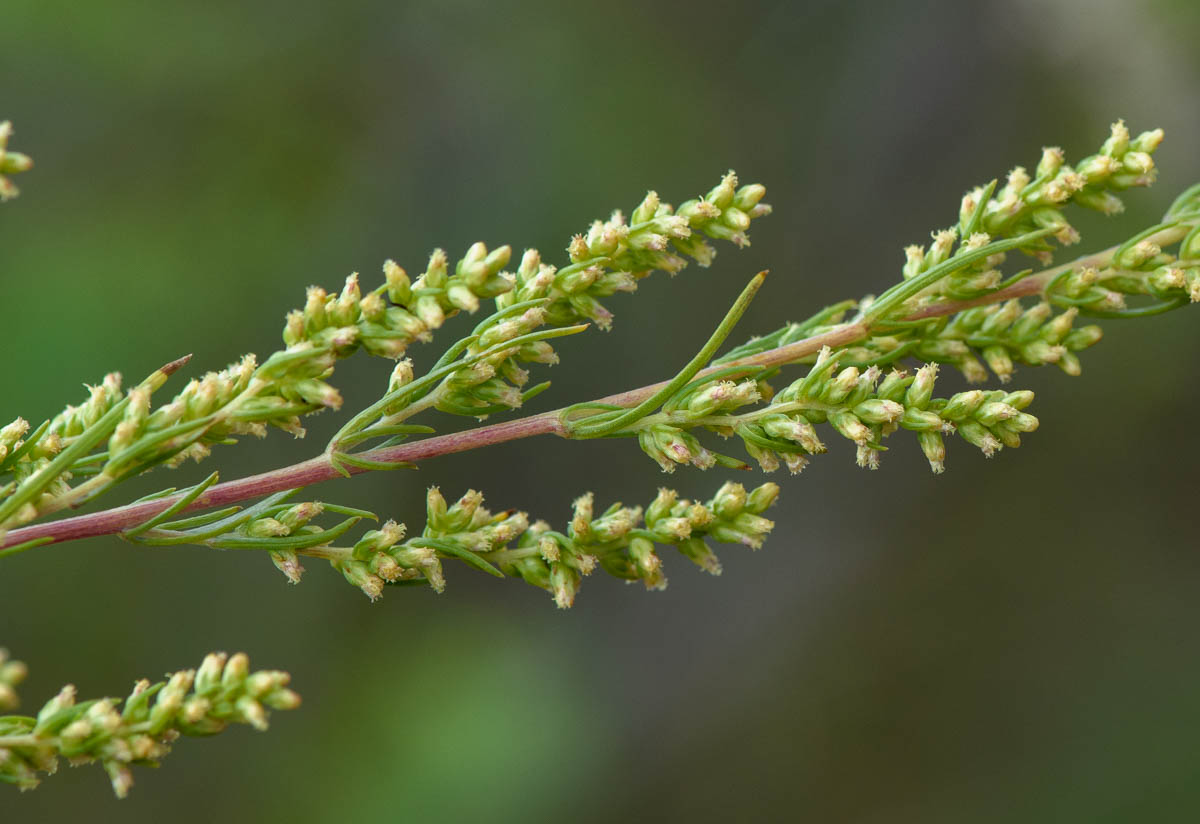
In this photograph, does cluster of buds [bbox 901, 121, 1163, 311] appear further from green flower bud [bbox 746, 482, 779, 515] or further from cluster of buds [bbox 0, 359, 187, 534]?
cluster of buds [bbox 0, 359, 187, 534]

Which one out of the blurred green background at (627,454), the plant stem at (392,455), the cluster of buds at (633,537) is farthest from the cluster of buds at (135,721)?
the blurred green background at (627,454)

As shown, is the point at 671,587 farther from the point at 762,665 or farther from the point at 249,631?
the point at 249,631

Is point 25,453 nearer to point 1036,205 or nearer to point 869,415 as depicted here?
point 869,415

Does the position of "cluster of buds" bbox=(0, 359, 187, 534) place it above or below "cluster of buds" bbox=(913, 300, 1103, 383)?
above

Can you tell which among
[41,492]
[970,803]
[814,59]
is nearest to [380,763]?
[970,803]

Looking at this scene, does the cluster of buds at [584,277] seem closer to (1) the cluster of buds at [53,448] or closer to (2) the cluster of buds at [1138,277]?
(1) the cluster of buds at [53,448]

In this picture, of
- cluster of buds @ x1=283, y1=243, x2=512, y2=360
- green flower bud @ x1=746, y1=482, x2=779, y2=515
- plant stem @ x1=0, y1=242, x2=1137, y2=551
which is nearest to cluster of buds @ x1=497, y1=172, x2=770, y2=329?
cluster of buds @ x1=283, y1=243, x2=512, y2=360

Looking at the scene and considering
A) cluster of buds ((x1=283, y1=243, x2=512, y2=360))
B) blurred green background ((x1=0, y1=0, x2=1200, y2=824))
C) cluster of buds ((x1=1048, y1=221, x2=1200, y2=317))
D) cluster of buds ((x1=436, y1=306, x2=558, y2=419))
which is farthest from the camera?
blurred green background ((x1=0, y1=0, x2=1200, y2=824))
